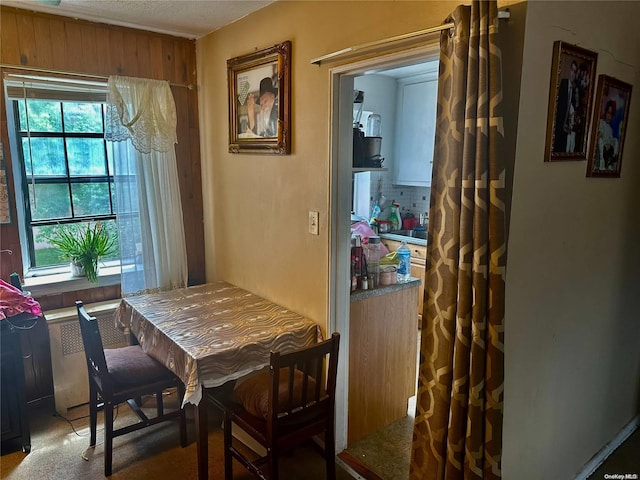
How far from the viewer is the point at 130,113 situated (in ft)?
8.93

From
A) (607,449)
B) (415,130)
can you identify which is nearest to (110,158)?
(415,130)

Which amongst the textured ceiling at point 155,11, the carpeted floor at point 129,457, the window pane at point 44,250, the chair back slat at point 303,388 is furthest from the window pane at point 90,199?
the chair back slat at point 303,388

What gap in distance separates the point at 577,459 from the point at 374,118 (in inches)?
91.7

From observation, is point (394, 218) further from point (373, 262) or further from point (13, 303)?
point (13, 303)

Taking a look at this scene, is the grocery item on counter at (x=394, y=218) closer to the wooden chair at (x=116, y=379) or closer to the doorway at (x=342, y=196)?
the doorway at (x=342, y=196)

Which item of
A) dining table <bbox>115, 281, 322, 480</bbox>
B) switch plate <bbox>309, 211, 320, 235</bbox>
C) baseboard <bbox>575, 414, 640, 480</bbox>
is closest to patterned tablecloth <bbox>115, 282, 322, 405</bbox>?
dining table <bbox>115, 281, 322, 480</bbox>

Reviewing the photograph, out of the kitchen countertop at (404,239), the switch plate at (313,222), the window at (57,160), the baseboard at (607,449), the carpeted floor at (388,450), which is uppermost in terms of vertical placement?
the window at (57,160)

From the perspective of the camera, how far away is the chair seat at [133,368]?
2221 millimetres

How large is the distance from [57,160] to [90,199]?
0.31m

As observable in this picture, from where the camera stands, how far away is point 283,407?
1.89 m

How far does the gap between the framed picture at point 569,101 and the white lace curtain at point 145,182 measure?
7.30 feet

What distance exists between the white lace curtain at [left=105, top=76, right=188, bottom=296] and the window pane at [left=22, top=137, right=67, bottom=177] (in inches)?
14.4

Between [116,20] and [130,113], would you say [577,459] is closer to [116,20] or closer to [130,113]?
[130,113]

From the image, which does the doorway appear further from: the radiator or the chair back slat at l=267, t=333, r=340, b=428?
the radiator
